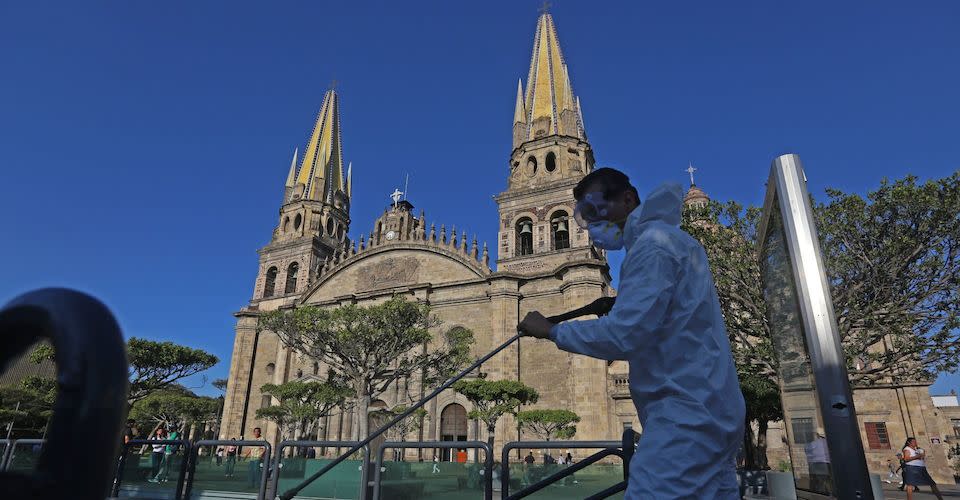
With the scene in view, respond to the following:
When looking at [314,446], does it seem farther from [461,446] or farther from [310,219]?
[310,219]

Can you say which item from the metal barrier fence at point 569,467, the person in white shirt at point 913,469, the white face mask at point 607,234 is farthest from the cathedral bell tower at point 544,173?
the white face mask at point 607,234

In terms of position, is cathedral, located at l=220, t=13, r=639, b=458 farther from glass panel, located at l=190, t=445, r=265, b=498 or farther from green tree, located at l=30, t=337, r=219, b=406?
glass panel, located at l=190, t=445, r=265, b=498

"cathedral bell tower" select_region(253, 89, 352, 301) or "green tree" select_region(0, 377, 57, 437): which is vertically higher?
"cathedral bell tower" select_region(253, 89, 352, 301)

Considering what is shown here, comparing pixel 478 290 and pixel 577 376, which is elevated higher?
pixel 478 290

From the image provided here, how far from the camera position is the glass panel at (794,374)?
259cm

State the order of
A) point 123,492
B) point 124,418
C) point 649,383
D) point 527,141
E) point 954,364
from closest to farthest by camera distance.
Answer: point 124,418, point 649,383, point 123,492, point 954,364, point 527,141

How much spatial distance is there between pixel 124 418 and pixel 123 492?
359 inches

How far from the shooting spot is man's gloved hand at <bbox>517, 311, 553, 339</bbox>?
7.70ft

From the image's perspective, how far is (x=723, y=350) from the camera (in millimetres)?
2230

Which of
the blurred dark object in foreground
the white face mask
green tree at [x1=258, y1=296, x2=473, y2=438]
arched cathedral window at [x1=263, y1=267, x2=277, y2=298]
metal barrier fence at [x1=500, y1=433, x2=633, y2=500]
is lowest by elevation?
metal barrier fence at [x1=500, y1=433, x2=633, y2=500]

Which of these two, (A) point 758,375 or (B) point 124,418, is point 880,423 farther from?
(B) point 124,418

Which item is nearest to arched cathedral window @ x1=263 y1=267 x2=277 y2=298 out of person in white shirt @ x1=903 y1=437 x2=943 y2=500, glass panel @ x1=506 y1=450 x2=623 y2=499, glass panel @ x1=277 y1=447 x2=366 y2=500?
glass panel @ x1=277 y1=447 x2=366 y2=500

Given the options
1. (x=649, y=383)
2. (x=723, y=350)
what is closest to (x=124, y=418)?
(x=649, y=383)

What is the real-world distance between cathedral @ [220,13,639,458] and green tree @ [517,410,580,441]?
109cm
